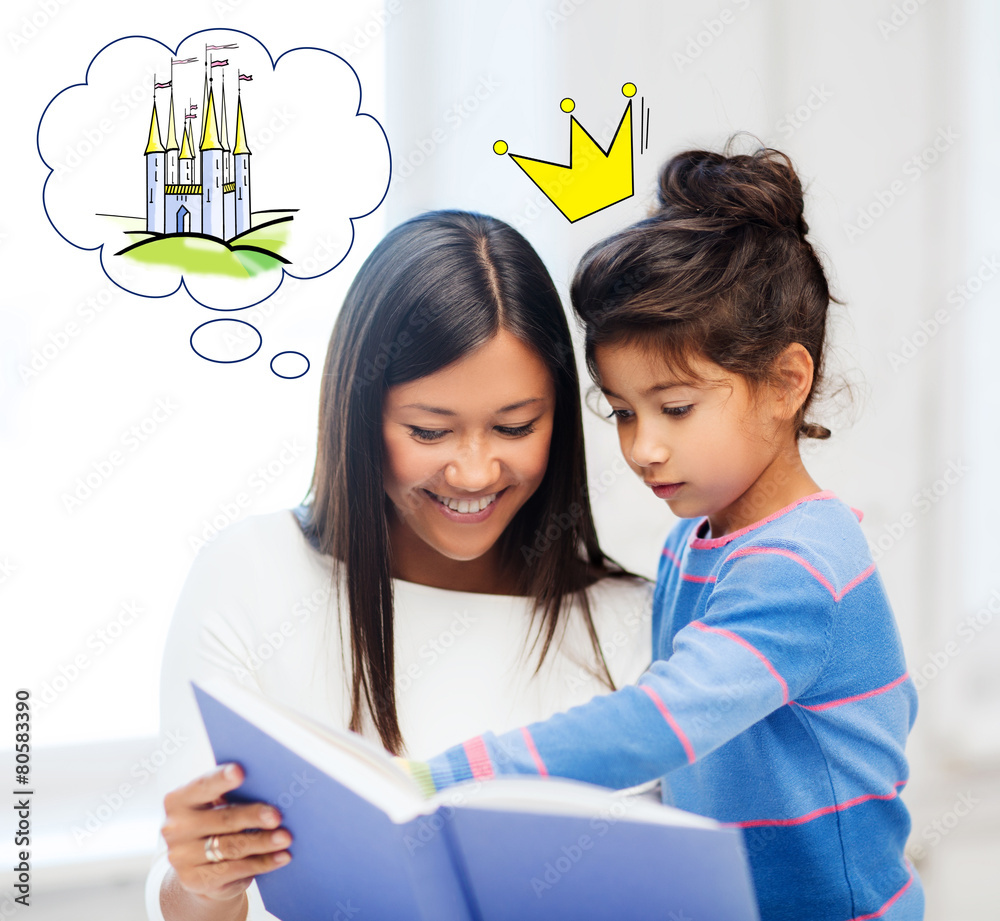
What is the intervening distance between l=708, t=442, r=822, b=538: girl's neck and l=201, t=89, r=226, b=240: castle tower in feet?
2.81

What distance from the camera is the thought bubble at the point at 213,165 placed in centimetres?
139

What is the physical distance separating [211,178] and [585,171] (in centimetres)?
56

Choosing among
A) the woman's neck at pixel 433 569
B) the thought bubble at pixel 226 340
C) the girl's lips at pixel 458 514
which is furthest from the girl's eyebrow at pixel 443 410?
the thought bubble at pixel 226 340

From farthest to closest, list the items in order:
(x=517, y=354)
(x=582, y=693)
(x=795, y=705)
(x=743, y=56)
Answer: (x=743, y=56), (x=582, y=693), (x=517, y=354), (x=795, y=705)

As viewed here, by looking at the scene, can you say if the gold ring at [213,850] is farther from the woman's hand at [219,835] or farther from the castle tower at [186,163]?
the castle tower at [186,163]

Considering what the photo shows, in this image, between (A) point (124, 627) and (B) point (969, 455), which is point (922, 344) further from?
(A) point (124, 627)

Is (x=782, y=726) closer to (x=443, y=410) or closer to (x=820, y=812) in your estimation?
(x=820, y=812)

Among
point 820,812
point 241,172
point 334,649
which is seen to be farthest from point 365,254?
point 820,812

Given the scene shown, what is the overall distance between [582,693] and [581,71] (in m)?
0.98

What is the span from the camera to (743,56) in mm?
1626

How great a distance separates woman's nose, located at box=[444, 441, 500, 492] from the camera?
3.43ft

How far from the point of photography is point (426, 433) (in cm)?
108

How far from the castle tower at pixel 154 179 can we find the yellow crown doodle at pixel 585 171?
0.51m

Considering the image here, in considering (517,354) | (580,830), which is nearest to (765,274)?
(517,354)
